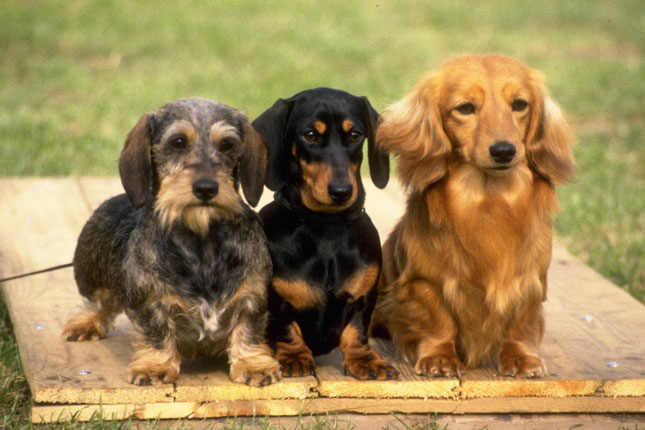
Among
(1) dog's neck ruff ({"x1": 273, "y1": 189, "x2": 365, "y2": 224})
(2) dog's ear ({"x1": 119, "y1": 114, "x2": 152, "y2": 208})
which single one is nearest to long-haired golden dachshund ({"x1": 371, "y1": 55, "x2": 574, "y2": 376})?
(1) dog's neck ruff ({"x1": 273, "y1": 189, "x2": 365, "y2": 224})

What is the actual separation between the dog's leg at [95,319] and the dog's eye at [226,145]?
38.4 inches

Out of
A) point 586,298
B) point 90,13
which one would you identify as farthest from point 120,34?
point 586,298

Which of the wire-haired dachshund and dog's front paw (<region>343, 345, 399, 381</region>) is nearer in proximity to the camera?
the wire-haired dachshund

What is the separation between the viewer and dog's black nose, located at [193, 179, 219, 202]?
343cm

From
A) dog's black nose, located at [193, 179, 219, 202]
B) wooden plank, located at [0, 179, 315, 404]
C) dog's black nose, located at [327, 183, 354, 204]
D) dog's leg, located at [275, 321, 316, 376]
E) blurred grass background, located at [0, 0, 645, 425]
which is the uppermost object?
dog's black nose, located at [193, 179, 219, 202]

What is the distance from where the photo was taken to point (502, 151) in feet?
11.8

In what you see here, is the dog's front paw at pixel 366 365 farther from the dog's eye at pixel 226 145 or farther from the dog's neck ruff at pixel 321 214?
the dog's eye at pixel 226 145

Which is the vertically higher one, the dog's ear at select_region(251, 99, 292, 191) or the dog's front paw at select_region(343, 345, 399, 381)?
the dog's ear at select_region(251, 99, 292, 191)

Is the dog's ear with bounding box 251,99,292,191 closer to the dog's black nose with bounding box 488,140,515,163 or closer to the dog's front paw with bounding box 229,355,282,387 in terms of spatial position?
the dog's front paw with bounding box 229,355,282,387

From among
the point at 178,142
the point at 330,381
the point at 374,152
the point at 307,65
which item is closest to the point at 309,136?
the point at 374,152

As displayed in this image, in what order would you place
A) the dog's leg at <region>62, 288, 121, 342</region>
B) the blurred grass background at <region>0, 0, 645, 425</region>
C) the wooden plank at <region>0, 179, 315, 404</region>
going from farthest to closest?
1. the blurred grass background at <region>0, 0, 645, 425</region>
2. the dog's leg at <region>62, 288, 121, 342</region>
3. the wooden plank at <region>0, 179, 315, 404</region>

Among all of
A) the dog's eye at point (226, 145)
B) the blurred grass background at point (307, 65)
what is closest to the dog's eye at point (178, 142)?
the dog's eye at point (226, 145)

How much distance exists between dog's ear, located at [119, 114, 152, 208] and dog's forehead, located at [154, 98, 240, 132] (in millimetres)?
89

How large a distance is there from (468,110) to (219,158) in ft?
3.17
